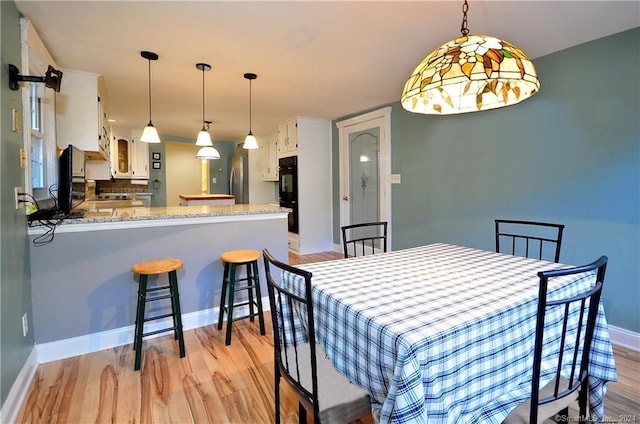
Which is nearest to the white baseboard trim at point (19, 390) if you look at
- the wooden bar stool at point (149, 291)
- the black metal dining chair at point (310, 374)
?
the wooden bar stool at point (149, 291)

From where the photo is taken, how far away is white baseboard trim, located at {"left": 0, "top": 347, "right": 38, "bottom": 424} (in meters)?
1.47

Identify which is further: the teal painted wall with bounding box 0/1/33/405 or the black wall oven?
the black wall oven

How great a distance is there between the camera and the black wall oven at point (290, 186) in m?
5.09

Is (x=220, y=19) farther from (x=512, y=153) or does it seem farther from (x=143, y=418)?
(x=512, y=153)

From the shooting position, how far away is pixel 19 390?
1650 millimetres

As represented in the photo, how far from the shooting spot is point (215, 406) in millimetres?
1655

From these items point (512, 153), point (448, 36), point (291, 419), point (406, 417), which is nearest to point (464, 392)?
point (406, 417)

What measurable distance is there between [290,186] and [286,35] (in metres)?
3.14

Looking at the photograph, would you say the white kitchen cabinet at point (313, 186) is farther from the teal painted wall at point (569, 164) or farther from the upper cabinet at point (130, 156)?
the upper cabinet at point (130, 156)

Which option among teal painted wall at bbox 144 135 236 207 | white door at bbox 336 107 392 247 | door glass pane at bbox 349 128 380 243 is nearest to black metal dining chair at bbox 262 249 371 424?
white door at bbox 336 107 392 247

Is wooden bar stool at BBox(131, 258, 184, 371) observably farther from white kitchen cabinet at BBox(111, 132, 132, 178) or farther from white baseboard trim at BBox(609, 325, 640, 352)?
white kitchen cabinet at BBox(111, 132, 132, 178)

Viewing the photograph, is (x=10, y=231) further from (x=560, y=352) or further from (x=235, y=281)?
(x=560, y=352)

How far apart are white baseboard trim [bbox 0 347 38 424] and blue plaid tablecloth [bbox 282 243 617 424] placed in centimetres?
148

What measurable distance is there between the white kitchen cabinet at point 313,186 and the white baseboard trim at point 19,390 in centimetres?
346
